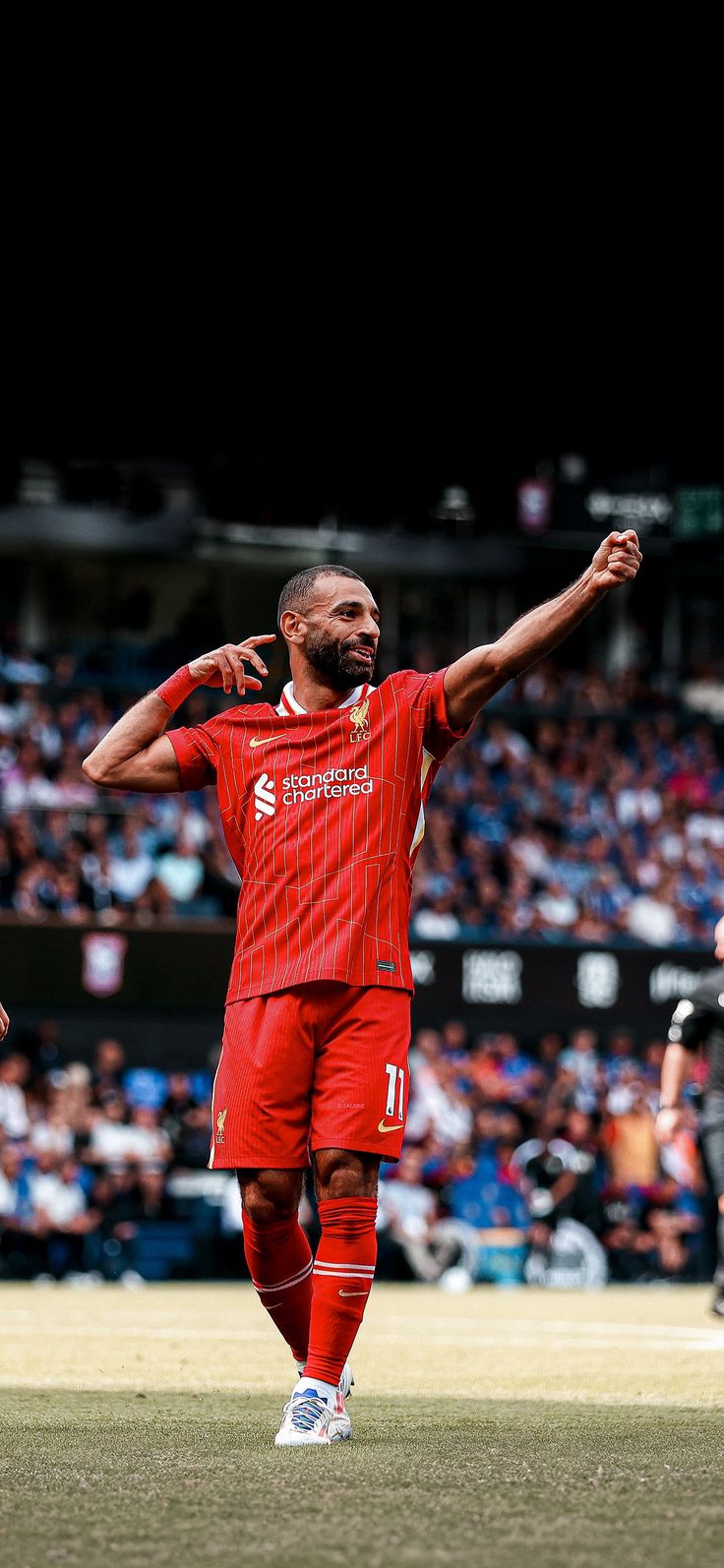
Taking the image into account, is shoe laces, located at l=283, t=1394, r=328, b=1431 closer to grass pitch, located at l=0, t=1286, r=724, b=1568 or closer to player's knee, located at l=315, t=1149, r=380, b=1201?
grass pitch, located at l=0, t=1286, r=724, b=1568

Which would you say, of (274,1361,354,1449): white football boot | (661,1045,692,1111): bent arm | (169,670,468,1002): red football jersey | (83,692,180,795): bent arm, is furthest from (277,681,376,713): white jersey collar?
(661,1045,692,1111): bent arm

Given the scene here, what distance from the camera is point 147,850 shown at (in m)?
22.1

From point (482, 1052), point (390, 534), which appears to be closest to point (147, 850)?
point (482, 1052)

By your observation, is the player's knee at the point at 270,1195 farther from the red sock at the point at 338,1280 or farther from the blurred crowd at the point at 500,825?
the blurred crowd at the point at 500,825

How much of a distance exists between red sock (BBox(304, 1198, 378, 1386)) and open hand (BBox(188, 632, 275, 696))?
1.43 m

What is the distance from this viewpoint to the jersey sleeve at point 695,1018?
1109 centimetres

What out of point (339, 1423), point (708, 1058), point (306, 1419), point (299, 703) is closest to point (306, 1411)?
point (306, 1419)

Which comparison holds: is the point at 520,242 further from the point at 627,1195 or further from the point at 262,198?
the point at 627,1195

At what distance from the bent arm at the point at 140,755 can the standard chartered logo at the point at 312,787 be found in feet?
0.90

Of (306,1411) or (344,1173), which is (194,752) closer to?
(344,1173)

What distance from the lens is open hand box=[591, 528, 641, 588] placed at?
16.8 feet

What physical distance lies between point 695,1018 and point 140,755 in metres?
6.22

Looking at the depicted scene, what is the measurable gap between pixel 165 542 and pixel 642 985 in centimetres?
1145

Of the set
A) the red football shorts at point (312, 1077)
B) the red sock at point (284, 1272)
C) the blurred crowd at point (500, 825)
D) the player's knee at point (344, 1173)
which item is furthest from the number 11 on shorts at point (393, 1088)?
the blurred crowd at point (500, 825)
